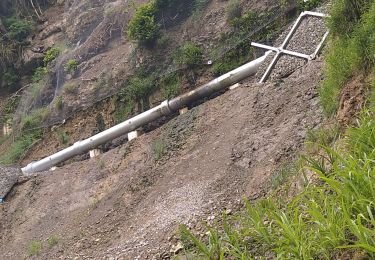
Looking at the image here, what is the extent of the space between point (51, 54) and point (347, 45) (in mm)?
18048

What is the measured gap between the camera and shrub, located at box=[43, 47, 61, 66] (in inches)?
843

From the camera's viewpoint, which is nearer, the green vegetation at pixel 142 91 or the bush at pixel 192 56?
the bush at pixel 192 56

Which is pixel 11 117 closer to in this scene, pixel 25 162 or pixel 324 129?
pixel 25 162

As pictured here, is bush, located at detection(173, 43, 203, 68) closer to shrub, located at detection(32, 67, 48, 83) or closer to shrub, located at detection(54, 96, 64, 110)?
shrub, located at detection(54, 96, 64, 110)

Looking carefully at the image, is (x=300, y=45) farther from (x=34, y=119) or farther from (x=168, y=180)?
(x=34, y=119)

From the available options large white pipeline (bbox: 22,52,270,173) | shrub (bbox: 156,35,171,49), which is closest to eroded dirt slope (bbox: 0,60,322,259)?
large white pipeline (bbox: 22,52,270,173)

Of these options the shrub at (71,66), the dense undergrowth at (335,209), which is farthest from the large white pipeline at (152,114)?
the dense undergrowth at (335,209)

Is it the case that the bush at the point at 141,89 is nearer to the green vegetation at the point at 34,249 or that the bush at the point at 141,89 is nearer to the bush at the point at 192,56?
the bush at the point at 192,56

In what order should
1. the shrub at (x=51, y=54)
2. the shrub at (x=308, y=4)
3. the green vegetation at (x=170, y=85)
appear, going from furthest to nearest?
1. the shrub at (x=51, y=54)
2. the green vegetation at (x=170, y=85)
3. the shrub at (x=308, y=4)

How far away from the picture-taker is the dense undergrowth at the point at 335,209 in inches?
120

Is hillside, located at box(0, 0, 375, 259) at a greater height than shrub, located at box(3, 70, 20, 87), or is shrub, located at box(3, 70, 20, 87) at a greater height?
hillside, located at box(0, 0, 375, 259)

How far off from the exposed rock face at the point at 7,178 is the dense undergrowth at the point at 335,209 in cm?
979

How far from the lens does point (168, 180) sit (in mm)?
8820

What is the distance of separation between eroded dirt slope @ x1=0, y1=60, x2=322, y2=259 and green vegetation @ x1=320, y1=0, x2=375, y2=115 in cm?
117
